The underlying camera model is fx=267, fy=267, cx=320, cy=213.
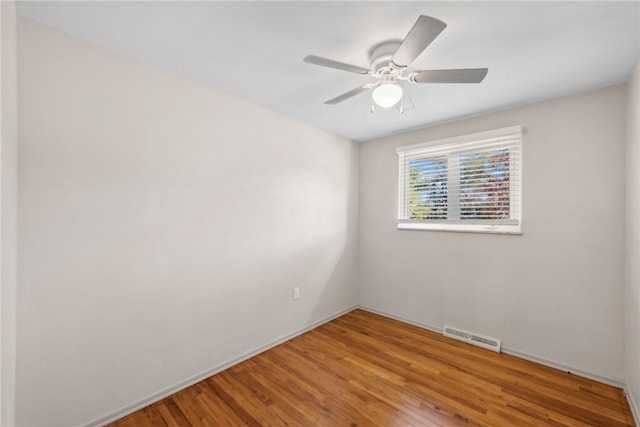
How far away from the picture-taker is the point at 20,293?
134 centimetres

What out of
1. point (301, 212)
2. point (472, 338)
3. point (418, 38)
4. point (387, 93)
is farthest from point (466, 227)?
point (418, 38)

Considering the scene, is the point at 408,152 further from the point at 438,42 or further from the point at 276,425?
the point at 276,425

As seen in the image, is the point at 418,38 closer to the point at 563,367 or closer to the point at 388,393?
the point at 388,393

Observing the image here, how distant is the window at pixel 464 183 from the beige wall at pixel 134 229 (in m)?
1.46

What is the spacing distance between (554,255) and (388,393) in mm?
1779

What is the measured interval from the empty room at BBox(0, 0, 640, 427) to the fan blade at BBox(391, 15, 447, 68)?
0.01 metres

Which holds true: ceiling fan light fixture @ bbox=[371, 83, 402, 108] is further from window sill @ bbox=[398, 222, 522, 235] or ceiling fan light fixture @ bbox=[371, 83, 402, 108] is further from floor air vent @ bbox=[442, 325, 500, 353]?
floor air vent @ bbox=[442, 325, 500, 353]

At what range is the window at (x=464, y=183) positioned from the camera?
8.11ft

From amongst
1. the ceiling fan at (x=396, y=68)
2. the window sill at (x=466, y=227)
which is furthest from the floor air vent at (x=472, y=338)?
the ceiling fan at (x=396, y=68)

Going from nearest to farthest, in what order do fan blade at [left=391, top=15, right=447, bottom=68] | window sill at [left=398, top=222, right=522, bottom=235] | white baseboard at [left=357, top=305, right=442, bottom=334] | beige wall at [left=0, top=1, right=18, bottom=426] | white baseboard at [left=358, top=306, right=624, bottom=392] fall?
1. beige wall at [left=0, top=1, right=18, bottom=426]
2. fan blade at [left=391, top=15, right=447, bottom=68]
3. white baseboard at [left=358, top=306, right=624, bottom=392]
4. window sill at [left=398, top=222, right=522, bottom=235]
5. white baseboard at [left=357, top=305, right=442, bottom=334]

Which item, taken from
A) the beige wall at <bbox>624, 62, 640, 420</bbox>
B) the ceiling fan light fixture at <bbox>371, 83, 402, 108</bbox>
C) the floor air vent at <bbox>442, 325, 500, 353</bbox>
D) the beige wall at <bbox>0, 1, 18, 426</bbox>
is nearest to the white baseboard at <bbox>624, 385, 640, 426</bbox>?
the beige wall at <bbox>624, 62, 640, 420</bbox>

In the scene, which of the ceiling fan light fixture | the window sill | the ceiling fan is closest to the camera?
the ceiling fan

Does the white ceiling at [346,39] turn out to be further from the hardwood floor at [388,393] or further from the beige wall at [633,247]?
the hardwood floor at [388,393]

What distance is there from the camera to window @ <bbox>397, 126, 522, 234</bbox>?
247cm
